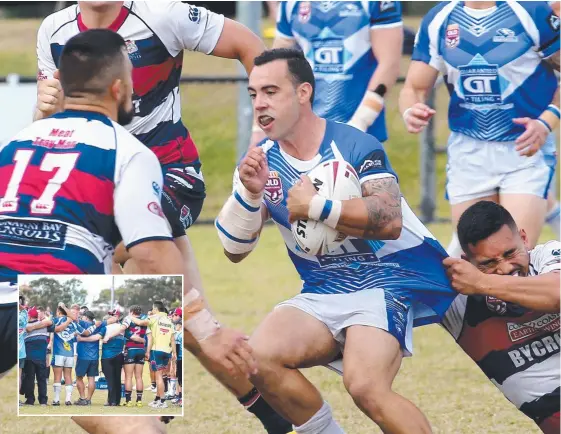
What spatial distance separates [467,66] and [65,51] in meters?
3.53

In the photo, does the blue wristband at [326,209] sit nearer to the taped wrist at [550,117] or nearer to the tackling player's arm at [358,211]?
the tackling player's arm at [358,211]

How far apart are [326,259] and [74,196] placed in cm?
150

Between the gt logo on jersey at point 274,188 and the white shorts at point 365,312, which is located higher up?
the gt logo on jersey at point 274,188

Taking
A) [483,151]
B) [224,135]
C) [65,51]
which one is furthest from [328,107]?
[224,135]

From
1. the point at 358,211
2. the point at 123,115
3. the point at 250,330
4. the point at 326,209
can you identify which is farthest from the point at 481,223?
the point at 250,330

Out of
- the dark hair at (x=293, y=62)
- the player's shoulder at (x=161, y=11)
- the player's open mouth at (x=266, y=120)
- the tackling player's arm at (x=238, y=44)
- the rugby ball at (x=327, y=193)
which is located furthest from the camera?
the tackling player's arm at (x=238, y=44)

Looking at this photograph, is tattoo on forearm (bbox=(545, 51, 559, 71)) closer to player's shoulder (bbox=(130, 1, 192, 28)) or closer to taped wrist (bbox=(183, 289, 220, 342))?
player's shoulder (bbox=(130, 1, 192, 28))

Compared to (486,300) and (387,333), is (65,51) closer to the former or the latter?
(387,333)

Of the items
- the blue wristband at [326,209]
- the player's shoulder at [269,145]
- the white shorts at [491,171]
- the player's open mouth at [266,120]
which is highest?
the player's open mouth at [266,120]

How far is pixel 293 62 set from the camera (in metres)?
5.54

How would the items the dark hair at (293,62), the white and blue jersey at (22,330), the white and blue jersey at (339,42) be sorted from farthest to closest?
1. the white and blue jersey at (339,42)
2. the dark hair at (293,62)
3. the white and blue jersey at (22,330)

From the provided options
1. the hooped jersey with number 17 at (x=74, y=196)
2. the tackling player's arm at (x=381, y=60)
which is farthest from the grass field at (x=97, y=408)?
the tackling player's arm at (x=381, y=60)

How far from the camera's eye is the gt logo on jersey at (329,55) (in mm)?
9000

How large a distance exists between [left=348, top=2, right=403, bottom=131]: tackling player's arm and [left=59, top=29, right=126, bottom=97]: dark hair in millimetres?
3862
